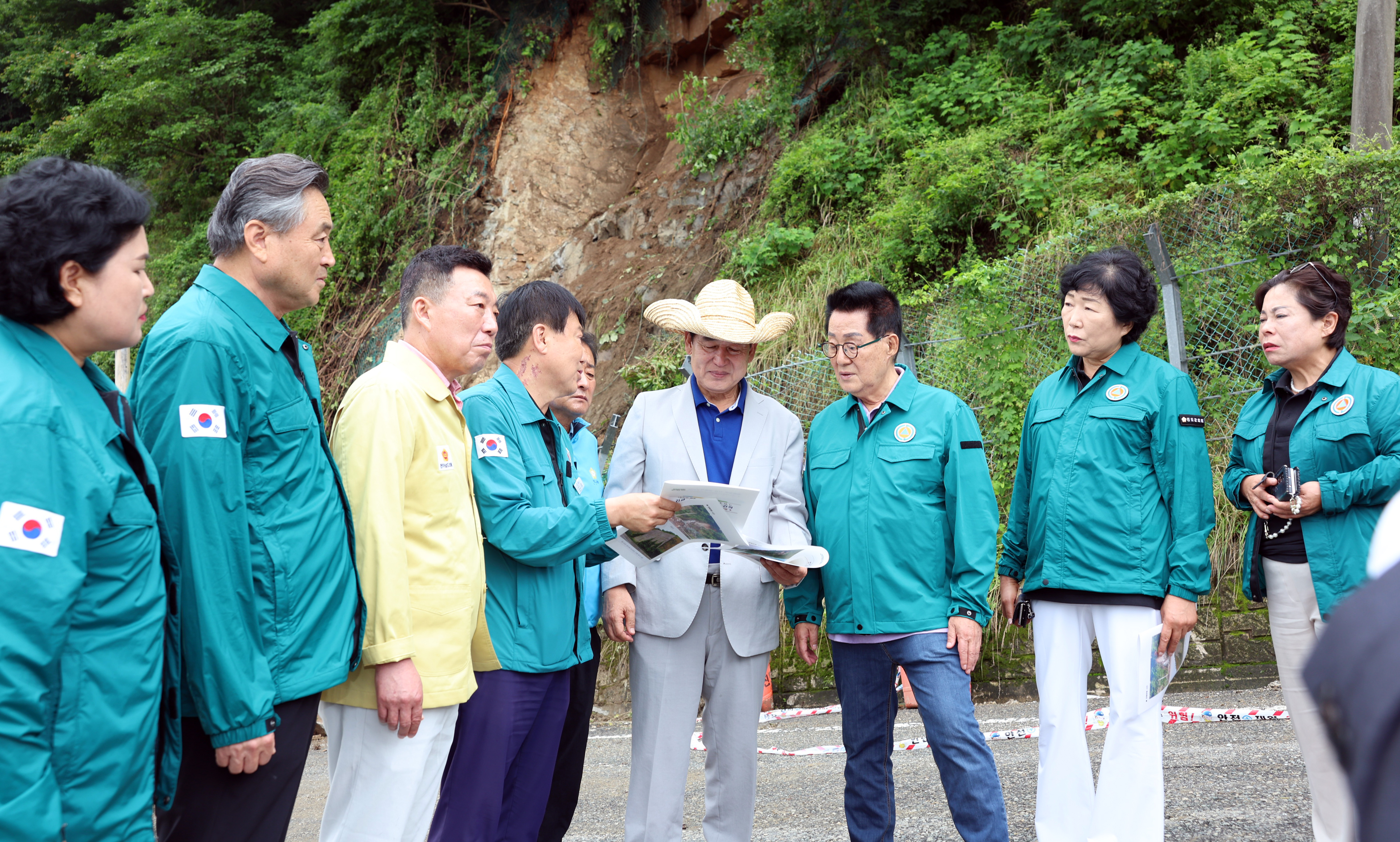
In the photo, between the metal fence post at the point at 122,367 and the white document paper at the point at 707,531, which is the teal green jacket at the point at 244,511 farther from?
the metal fence post at the point at 122,367

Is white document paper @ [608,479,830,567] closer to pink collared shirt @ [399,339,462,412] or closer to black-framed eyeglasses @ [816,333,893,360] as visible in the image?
pink collared shirt @ [399,339,462,412]

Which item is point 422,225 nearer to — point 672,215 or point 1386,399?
point 672,215

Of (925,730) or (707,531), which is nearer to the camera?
(707,531)

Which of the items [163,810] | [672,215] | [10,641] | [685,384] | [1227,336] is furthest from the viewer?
[672,215]

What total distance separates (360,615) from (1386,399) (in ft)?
10.7

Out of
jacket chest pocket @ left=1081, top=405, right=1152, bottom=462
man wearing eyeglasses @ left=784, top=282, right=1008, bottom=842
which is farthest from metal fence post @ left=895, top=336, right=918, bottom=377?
jacket chest pocket @ left=1081, top=405, right=1152, bottom=462

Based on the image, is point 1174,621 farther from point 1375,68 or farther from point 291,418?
point 1375,68

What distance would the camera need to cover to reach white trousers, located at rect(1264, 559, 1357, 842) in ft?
10.1

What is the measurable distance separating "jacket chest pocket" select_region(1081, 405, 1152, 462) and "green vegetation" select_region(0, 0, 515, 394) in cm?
1207

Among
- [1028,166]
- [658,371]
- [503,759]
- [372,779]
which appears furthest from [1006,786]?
[658,371]

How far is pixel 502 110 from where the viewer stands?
47.3 ft

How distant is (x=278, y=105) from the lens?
16.1 m

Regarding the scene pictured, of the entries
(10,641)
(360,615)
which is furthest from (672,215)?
(10,641)

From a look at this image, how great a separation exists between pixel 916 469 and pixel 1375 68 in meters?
5.69
